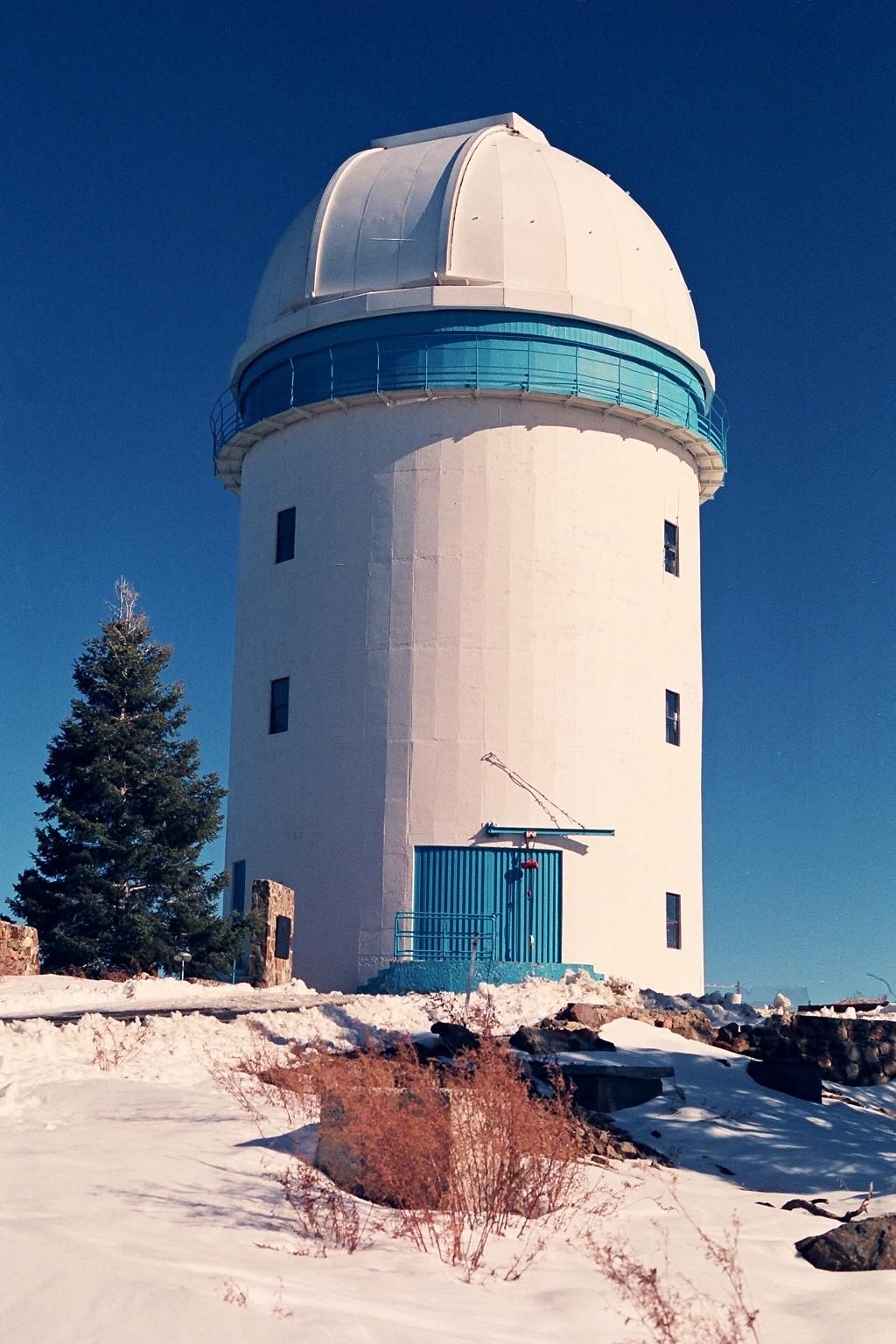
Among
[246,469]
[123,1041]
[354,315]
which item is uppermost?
[354,315]

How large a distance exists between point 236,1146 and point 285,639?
18.0 metres

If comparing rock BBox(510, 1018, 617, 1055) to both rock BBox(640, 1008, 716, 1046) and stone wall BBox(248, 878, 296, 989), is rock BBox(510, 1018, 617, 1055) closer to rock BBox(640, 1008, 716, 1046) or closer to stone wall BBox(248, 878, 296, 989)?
rock BBox(640, 1008, 716, 1046)

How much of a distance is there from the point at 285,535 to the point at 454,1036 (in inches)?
616

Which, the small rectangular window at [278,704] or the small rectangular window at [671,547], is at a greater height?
the small rectangular window at [671,547]

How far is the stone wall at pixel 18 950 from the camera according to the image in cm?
2245

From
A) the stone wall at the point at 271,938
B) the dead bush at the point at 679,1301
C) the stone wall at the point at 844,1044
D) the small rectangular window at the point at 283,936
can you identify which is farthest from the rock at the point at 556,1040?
the small rectangular window at the point at 283,936

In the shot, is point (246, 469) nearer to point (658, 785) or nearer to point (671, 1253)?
point (658, 785)

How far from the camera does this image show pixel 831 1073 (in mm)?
19016

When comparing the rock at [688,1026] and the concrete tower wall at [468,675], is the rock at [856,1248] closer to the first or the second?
the rock at [688,1026]

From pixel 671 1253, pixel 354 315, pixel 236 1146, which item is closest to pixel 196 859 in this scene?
pixel 354 315

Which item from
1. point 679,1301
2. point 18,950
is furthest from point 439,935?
point 679,1301

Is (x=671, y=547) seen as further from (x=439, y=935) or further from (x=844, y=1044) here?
(x=844, y=1044)

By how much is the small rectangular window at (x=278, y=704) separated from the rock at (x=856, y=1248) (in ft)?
64.1

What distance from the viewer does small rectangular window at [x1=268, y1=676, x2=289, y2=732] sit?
2861 cm
